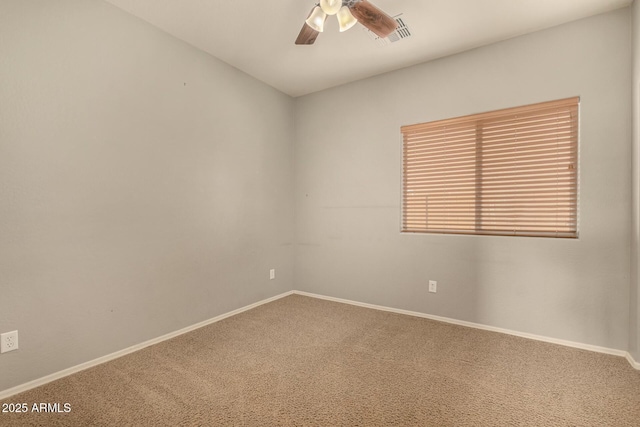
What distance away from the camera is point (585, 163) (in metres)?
2.34

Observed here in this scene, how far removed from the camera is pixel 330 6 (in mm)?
1829

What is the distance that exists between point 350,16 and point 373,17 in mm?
156

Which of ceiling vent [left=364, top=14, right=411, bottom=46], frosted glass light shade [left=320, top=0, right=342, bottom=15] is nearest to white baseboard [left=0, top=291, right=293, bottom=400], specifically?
frosted glass light shade [left=320, top=0, right=342, bottom=15]

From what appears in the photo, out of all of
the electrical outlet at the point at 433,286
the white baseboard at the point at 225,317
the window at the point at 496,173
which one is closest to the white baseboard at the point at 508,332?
the white baseboard at the point at 225,317

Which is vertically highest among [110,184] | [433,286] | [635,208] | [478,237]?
[110,184]

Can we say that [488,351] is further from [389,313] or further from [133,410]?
[133,410]

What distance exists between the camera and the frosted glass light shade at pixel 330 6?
71.6 inches

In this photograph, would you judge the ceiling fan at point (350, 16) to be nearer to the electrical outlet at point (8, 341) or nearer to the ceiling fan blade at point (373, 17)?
the ceiling fan blade at point (373, 17)

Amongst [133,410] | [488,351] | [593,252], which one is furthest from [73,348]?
[593,252]

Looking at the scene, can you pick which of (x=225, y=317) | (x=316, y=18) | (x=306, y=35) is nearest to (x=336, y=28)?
(x=306, y=35)

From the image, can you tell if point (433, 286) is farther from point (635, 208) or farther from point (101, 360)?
point (101, 360)

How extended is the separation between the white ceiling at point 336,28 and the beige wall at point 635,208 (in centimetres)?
35

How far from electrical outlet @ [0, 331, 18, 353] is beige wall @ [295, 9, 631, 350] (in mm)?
2655

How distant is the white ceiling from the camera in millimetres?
2207
